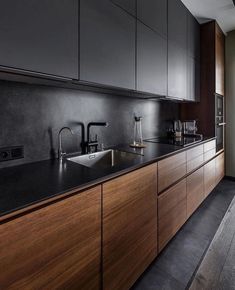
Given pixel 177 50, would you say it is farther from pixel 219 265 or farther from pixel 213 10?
pixel 219 265

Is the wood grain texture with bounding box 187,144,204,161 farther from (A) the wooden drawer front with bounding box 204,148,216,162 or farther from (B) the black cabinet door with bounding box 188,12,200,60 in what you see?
(B) the black cabinet door with bounding box 188,12,200,60

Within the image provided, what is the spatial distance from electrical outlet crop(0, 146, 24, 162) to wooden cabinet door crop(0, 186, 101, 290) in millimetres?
613

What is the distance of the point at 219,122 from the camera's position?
3365mm

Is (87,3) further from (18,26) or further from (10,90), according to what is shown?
(10,90)

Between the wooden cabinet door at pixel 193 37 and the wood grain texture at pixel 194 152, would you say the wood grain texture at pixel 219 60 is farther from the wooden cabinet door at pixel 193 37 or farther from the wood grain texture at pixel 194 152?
the wood grain texture at pixel 194 152

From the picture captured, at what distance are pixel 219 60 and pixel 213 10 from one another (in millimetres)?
777

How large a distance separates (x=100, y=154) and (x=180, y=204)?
3.00 feet

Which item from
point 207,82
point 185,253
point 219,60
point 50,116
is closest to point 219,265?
point 185,253

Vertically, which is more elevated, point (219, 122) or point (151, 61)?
point (151, 61)

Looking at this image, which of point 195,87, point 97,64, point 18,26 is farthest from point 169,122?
point 18,26

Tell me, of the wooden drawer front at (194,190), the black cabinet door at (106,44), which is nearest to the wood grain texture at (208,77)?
the wooden drawer front at (194,190)

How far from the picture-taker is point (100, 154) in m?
1.80

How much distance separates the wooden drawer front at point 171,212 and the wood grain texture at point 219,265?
321 millimetres

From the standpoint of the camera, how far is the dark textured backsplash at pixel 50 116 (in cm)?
127
